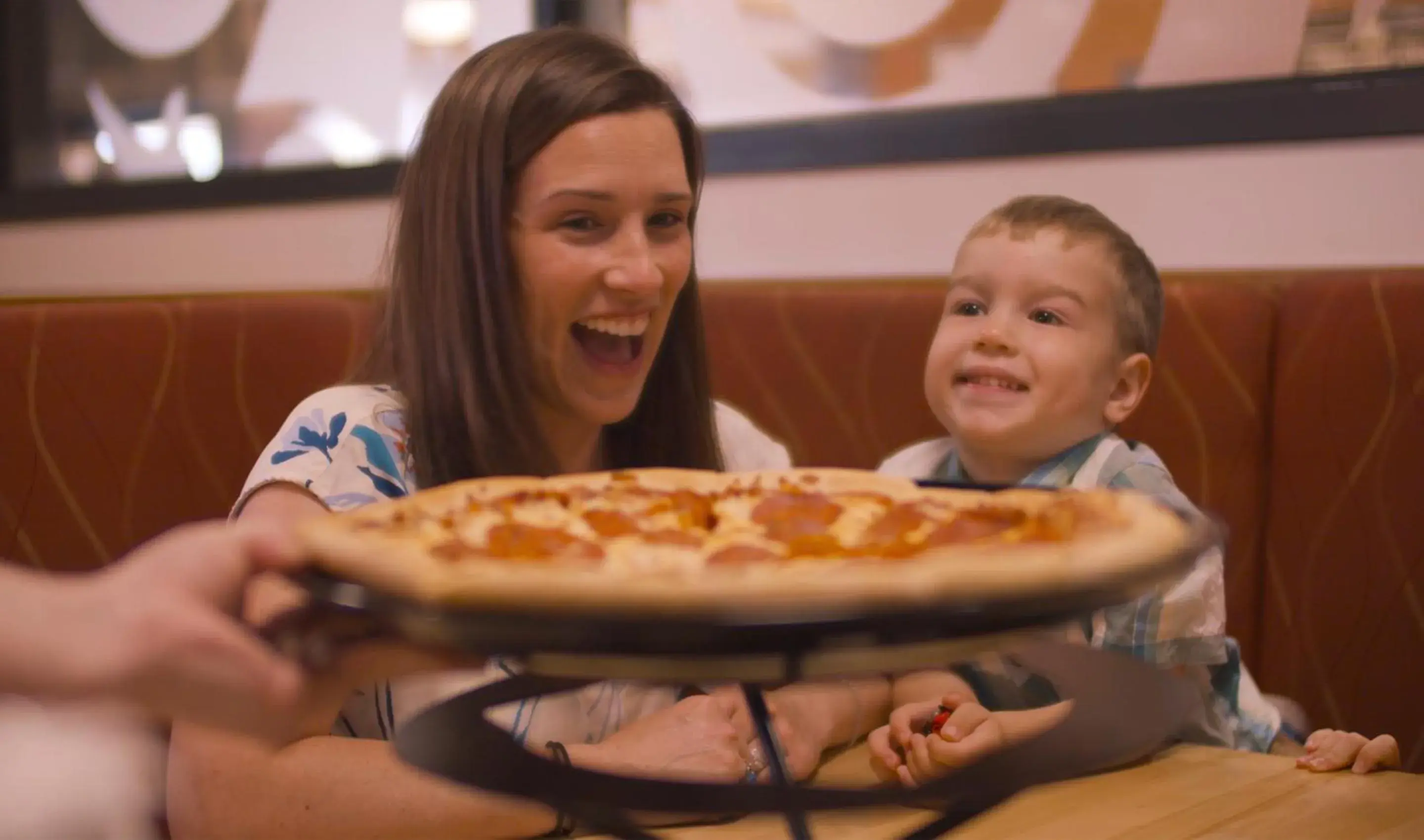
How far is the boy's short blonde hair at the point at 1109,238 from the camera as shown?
163 centimetres

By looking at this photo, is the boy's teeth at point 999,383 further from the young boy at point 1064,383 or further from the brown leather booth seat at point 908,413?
the brown leather booth seat at point 908,413

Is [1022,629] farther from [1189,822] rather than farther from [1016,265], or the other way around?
[1016,265]

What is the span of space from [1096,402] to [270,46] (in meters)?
2.26

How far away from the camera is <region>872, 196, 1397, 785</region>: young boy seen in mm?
1424

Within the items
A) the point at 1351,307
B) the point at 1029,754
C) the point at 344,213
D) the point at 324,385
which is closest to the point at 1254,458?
the point at 1351,307

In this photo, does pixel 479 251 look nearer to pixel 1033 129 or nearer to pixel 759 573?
pixel 759 573

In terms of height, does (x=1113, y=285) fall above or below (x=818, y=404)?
above

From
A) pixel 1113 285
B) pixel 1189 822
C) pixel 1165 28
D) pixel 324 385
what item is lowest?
pixel 1189 822

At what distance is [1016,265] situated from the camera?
161 centimetres

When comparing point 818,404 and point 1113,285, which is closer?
point 1113,285

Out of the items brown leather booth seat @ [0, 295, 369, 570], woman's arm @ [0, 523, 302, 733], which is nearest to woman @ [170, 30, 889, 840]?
woman's arm @ [0, 523, 302, 733]

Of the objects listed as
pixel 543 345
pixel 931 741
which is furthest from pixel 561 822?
→ pixel 543 345

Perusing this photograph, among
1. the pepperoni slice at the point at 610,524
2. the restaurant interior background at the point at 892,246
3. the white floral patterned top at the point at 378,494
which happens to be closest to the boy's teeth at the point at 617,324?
the white floral patterned top at the point at 378,494

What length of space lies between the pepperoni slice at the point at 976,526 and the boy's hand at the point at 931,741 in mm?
271
